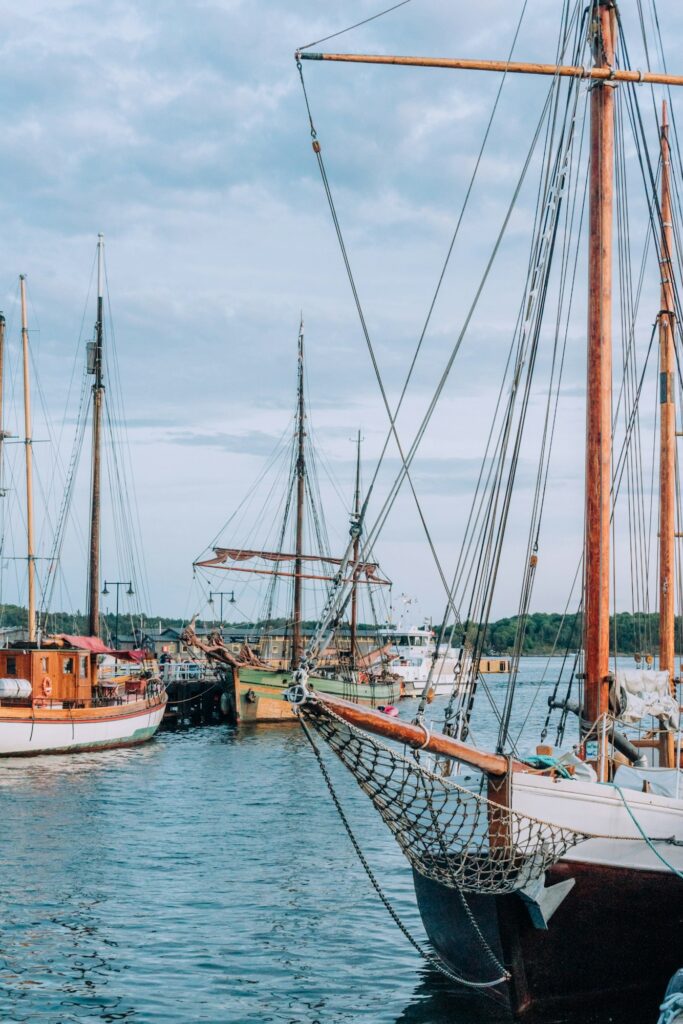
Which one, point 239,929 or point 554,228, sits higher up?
point 554,228

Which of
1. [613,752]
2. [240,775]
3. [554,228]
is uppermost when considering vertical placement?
[554,228]

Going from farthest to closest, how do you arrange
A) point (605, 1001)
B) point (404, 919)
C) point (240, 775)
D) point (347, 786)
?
point (240, 775) → point (347, 786) → point (404, 919) → point (605, 1001)

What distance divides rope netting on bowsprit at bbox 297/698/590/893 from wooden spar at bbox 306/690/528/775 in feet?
0.69

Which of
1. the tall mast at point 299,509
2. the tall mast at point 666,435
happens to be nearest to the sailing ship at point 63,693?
the tall mast at point 299,509

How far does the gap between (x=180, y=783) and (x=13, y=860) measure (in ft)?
44.4

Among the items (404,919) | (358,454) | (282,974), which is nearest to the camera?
(282,974)

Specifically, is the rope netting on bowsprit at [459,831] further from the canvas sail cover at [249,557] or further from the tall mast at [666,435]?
the canvas sail cover at [249,557]

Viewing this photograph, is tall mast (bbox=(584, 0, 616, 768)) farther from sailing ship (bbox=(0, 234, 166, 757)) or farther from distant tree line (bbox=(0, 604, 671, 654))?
sailing ship (bbox=(0, 234, 166, 757))

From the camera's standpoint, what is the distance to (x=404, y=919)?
1975cm

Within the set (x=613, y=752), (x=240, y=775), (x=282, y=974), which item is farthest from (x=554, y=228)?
(x=240, y=775)

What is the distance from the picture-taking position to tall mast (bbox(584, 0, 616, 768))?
50.4 feet

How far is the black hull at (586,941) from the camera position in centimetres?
1354

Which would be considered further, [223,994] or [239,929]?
[239,929]

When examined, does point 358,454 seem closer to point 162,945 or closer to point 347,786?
point 347,786
